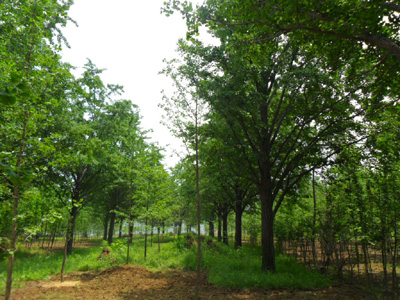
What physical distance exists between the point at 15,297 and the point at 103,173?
31.6ft

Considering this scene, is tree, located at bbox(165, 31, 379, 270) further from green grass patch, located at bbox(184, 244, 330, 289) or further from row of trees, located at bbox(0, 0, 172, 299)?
row of trees, located at bbox(0, 0, 172, 299)

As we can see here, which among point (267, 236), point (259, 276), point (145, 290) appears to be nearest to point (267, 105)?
point (267, 236)

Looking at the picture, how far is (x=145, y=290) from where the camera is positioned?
8156 mm

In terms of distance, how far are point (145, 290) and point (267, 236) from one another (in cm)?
516

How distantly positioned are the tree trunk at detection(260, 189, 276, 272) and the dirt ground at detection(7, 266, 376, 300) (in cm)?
162

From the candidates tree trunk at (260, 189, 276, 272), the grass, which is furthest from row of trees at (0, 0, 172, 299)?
tree trunk at (260, 189, 276, 272)

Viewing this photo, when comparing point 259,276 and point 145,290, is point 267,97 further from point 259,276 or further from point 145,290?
point 145,290

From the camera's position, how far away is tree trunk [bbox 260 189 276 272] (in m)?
9.34

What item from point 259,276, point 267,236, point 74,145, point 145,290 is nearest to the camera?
point 74,145

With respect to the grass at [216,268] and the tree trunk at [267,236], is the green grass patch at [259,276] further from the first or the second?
the tree trunk at [267,236]

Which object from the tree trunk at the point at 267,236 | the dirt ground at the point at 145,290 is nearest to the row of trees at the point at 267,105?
the tree trunk at the point at 267,236

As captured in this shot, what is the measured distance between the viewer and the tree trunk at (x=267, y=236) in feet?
30.7

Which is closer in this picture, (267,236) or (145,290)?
(145,290)

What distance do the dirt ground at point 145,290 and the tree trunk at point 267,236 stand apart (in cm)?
162
